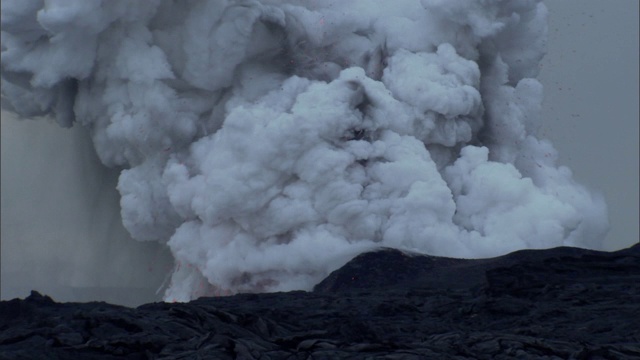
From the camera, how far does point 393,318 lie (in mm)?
48750

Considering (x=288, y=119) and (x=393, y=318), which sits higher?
(x=288, y=119)

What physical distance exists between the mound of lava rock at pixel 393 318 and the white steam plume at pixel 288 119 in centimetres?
200

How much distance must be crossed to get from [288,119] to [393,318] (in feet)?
39.9

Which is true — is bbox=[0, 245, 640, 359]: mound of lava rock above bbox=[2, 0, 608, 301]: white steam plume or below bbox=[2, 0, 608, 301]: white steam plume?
below

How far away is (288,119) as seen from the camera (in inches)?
2308

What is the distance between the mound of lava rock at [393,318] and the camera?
39531 mm

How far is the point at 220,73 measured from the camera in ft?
200

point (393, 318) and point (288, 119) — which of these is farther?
point (288, 119)

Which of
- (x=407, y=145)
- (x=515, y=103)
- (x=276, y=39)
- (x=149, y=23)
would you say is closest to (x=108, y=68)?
(x=149, y=23)

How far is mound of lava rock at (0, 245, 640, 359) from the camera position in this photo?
3953 cm

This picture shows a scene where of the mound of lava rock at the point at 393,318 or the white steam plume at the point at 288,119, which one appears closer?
the mound of lava rock at the point at 393,318

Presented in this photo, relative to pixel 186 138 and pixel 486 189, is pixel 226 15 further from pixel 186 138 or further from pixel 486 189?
pixel 486 189

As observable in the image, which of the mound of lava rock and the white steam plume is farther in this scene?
the white steam plume

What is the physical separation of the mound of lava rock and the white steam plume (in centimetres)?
200
